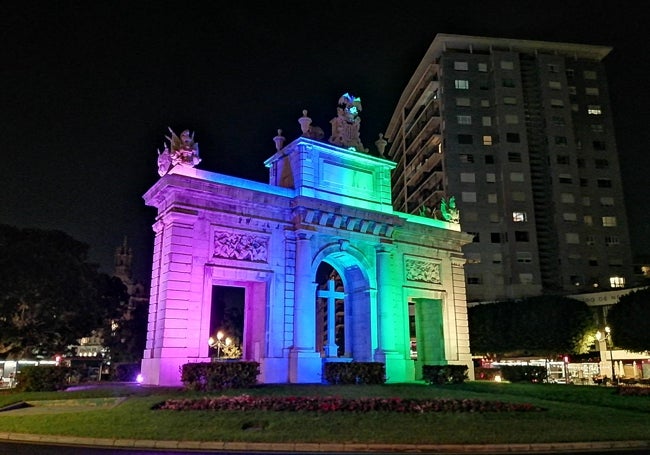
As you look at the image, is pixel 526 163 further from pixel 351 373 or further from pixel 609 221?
pixel 351 373

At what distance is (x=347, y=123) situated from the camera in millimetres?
34375

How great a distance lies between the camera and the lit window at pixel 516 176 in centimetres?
7306

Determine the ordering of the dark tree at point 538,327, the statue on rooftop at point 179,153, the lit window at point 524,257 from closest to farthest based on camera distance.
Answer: the statue on rooftop at point 179,153, the dark tree at point 538,327, the lit window at point 524,257

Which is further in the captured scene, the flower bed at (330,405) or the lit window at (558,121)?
the lit window at (558,121)

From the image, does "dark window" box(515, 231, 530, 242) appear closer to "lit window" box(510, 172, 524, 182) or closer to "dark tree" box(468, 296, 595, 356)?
"lit window" box(510, 172, 524, 182)

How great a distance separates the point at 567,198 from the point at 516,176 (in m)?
7.97

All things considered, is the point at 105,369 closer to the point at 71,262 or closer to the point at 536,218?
the point at 71,262

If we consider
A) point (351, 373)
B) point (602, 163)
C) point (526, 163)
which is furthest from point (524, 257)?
point (351, 373)

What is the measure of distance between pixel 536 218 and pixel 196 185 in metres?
59.0

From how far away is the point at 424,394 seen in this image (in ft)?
72.4

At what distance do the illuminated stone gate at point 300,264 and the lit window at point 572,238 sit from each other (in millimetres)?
40891

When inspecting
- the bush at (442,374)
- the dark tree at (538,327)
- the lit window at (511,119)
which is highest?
the lit window at (511,119)

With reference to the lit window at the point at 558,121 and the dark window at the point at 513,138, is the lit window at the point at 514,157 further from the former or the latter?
the lit window at the point at 558,121

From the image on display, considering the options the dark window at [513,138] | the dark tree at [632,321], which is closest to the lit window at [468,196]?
the dark window at [513,138]
